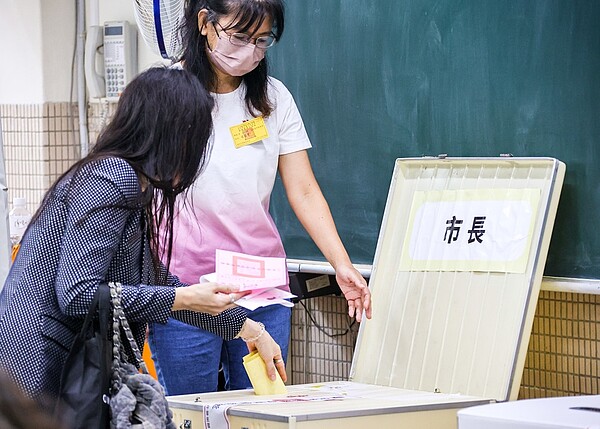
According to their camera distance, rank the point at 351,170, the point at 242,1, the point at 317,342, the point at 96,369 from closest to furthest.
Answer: the point at 96,369 → the point at 242,1 → the point at 351,170 → the point at 317,342

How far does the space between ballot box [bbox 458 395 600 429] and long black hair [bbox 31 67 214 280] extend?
28.8 inches

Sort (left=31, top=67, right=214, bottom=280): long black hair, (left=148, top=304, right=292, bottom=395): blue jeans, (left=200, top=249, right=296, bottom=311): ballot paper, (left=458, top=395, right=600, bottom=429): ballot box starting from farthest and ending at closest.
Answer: (left=148, top=304, right=292, bottom=395): blue jeans
(left=200, top=249, right=296, bottom=311): ballot paper
(left=31, top=67, right=214, bottom=280): long black hair
(left=458, top=395, right=600, bottom=429): ballot box

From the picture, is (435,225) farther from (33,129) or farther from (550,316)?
(33,129)

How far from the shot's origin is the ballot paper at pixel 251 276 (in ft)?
7.65

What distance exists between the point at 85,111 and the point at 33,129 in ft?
0.85

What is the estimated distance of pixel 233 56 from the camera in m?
2.77

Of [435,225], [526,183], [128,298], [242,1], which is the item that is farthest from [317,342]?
[128,298]

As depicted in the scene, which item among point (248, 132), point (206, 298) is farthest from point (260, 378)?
point (248, 132)

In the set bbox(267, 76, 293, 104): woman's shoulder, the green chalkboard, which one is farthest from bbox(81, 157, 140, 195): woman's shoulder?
the green chalkboard

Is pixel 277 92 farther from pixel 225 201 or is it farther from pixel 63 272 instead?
pixel 63 272

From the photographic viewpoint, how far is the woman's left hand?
9.45ft

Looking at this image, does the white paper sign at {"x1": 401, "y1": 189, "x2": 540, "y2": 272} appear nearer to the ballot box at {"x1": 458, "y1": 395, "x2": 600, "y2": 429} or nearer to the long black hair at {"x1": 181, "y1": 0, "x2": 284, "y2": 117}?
the long black hair at {"x1": 181, "y1": 0, "x2": 284, "y2": 117}

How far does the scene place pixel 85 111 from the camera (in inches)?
197

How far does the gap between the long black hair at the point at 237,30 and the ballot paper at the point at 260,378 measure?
710 millimetres
